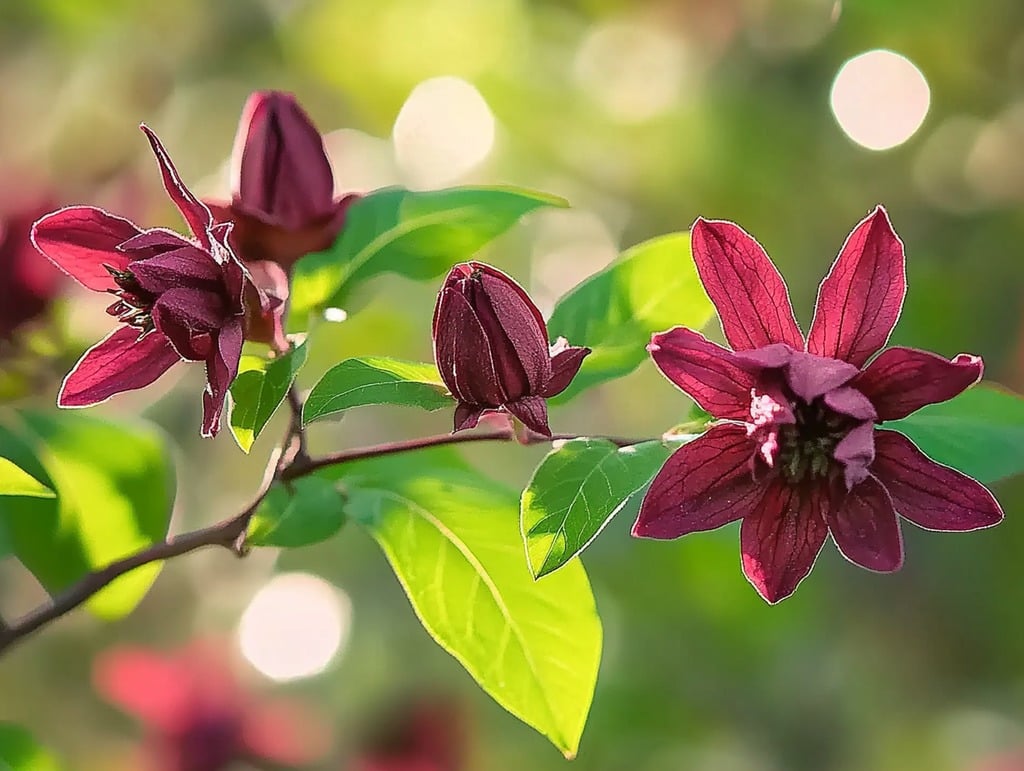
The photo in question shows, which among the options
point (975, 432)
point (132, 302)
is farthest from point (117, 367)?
point (975, 432)

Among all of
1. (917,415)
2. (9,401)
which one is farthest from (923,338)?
(9,401)

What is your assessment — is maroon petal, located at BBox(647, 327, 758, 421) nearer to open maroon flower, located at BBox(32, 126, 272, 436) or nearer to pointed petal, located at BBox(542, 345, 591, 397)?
pointed petal, located at BBox(542, 345, 591, 397)

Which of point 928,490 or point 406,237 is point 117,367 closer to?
point 406,237

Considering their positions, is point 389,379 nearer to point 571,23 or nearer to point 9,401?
point 9,401

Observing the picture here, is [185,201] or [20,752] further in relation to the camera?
[20,752]

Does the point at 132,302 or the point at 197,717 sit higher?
the point at 132,302

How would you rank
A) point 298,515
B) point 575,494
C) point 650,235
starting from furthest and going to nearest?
point 650,235
point 298,515
point 575,494
